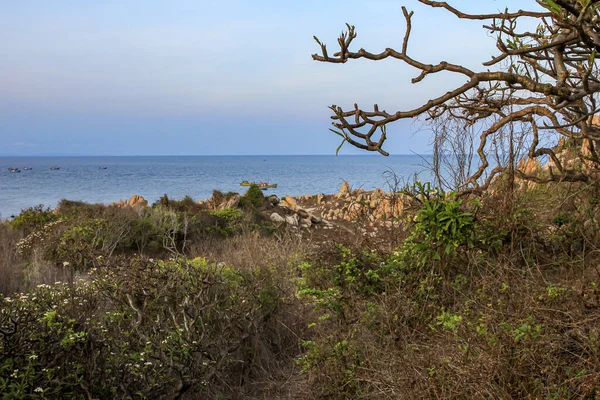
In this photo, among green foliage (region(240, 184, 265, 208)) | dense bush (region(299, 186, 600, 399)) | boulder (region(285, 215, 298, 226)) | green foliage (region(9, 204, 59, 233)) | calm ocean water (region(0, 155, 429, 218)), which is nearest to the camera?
dense bush (region(299, 186, 600, 399))

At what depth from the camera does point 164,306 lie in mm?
5348

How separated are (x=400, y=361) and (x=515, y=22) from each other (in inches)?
125

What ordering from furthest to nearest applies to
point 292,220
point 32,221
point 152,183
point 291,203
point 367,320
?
point 152,183
point 291,203
point 292,220
point 32,221
point 367,320

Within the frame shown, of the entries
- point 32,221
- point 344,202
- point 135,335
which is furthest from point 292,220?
point 135,335

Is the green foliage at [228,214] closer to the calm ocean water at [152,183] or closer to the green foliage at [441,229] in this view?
the calm ocean water at [152,183]

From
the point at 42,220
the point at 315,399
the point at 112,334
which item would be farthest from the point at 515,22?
the point at 42,220

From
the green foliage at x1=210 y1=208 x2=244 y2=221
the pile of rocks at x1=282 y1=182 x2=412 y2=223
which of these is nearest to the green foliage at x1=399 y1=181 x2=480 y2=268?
the green foliage at x1=210 y1=208 x2=244 y2=221

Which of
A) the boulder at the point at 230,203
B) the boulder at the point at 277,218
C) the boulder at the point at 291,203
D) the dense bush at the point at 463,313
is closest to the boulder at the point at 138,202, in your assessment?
the boulder at the point at 230,203

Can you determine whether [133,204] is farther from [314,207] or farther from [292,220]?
[314,207]

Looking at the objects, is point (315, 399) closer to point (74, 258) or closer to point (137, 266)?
point (137, 266)

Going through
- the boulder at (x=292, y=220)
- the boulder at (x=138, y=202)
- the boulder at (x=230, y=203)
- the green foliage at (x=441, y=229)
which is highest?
the green foliage at (x=441, y=229)

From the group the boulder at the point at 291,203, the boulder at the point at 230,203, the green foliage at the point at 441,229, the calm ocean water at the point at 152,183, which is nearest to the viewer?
the green foliage at the point at 441,229

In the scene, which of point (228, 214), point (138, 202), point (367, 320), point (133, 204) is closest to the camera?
point (367, 320)

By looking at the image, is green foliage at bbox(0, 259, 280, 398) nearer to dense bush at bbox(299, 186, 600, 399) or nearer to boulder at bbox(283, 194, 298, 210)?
dense bush at bbox(299, 186, 600, 399)
